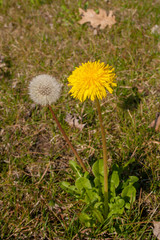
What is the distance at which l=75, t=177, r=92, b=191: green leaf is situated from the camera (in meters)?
1.97

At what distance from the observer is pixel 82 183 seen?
1987mm

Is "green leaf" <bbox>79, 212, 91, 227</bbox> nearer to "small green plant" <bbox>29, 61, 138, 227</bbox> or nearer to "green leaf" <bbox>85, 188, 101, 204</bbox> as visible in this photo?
"small green plant" <bbox>29, 61, 138, 227</bbox>

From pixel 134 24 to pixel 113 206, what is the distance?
126 inches

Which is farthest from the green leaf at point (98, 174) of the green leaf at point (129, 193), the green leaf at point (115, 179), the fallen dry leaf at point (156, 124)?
the fallen dry leaf at point (156, 124)

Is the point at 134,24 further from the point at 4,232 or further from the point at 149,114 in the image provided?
the point at 4,232

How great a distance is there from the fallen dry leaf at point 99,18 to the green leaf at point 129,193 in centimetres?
308

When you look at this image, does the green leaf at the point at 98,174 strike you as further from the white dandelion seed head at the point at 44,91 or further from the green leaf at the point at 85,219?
the white dandelion seed head at the point at 44,91

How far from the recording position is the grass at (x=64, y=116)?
2133mm

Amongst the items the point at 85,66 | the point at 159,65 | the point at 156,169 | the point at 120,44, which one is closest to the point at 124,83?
the point at 159,65

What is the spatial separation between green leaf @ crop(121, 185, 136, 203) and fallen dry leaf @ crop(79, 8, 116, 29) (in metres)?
3.08

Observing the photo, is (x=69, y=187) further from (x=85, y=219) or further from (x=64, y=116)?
(x=64, y=116)

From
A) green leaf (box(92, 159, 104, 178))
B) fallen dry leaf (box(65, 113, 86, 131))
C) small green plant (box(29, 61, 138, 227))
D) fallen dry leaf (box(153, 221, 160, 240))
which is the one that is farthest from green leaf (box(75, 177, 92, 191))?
fallen dry leaf (box(65, 113, 86, 131))

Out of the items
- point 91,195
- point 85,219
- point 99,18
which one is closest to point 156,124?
point 91,195

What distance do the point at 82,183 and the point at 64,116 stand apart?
1243mm
